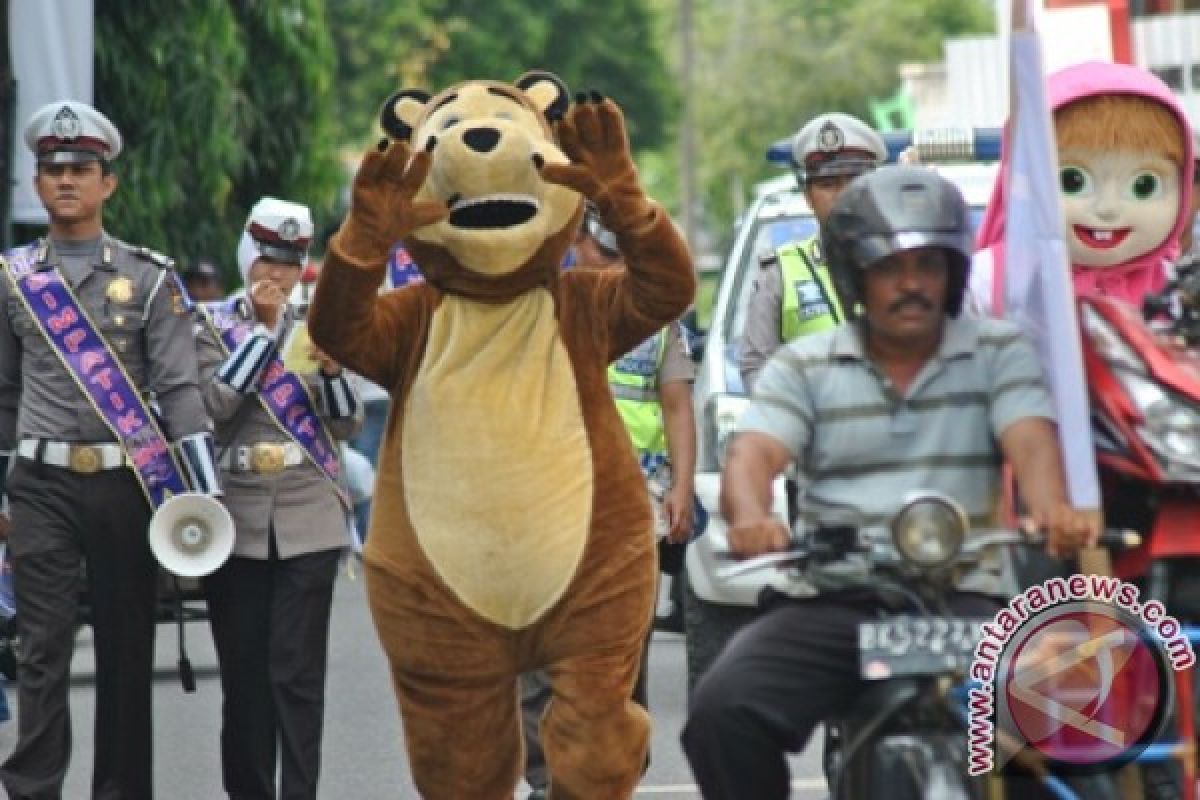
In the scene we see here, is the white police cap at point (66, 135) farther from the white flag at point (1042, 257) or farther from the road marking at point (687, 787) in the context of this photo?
the white flag at point (1042, 257)

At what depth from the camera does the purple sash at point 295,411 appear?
9.73 metres

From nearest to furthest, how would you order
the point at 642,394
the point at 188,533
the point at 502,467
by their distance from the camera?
the point at 502,467
the point at 188,533
the point at 642,394

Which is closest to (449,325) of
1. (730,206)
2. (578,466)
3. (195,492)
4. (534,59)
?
(578,466)

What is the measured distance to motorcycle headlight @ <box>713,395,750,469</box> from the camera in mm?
11609

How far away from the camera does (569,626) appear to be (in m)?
8.07

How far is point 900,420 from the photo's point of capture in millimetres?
6996

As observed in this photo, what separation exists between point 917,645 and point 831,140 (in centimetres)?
374

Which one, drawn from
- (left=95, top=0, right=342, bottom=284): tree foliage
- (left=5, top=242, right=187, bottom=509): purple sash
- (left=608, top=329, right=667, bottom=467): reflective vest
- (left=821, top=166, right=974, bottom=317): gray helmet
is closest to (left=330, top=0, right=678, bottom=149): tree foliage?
(left=95, top=0, right=342, bottom=284): tree foliage

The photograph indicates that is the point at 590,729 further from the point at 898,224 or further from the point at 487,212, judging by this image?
the point at 898,224

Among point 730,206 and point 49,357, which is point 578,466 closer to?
point 49,357

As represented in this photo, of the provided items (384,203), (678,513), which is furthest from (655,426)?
(384,203)

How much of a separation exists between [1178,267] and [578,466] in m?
1.54

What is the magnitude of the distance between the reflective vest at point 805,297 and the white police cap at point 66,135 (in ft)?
6.96

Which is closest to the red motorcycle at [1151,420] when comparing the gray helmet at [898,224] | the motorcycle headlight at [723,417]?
the gray helmet at [898,224]
